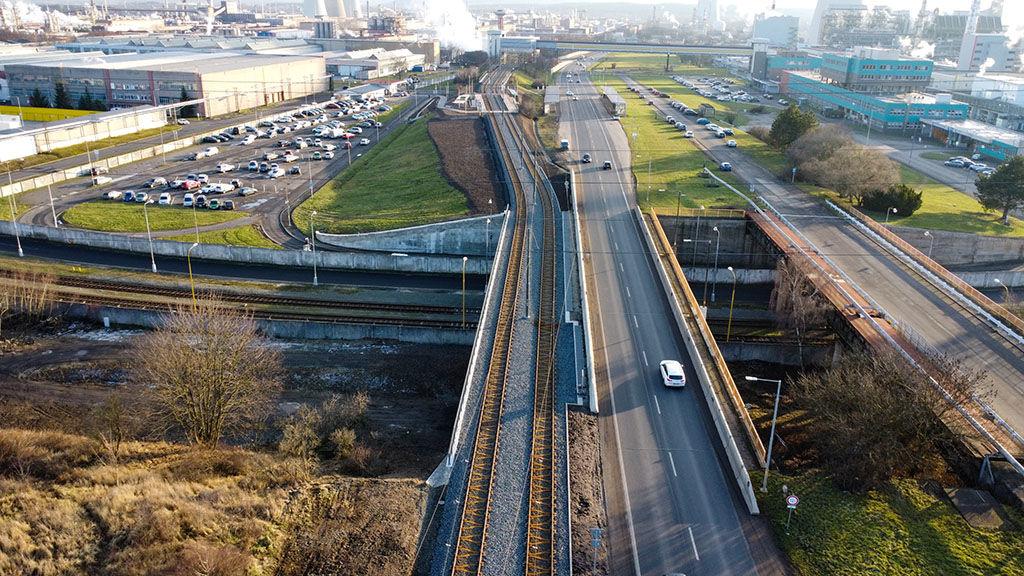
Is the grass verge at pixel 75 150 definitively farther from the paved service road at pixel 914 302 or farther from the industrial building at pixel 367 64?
the paved service road at pixel 914 302

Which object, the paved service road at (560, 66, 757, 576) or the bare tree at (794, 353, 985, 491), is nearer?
the paved service road at (560, 66, 757, 576)

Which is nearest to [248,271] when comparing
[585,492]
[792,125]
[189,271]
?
[189,271]

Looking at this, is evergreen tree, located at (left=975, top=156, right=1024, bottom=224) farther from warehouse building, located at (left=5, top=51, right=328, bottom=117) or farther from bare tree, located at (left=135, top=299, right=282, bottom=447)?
warehouse building, located at (left=5, top=51, right=328, bottom=117)

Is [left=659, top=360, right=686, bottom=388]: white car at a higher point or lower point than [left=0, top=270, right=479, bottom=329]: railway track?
higher

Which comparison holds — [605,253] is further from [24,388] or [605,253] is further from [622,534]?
[24,388]

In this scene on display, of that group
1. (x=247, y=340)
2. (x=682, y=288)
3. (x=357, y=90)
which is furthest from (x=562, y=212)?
(x=357, y=90)

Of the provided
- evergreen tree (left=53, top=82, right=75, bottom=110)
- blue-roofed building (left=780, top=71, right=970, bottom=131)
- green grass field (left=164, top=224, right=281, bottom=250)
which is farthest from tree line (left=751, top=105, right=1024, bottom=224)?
evergreen tree (left=53, top=82, right=75, bottom=110)
